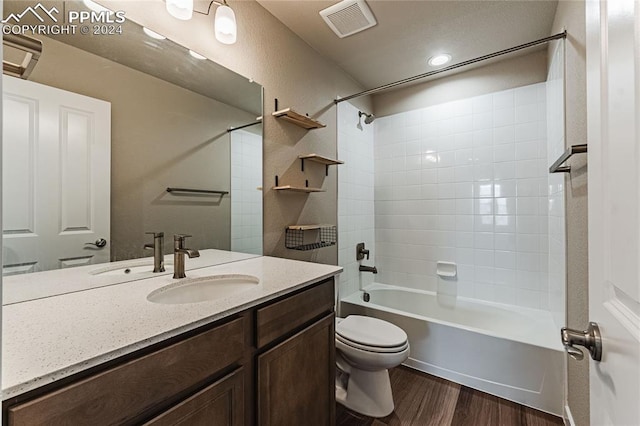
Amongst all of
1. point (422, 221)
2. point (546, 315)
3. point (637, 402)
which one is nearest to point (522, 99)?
point (422, 221)

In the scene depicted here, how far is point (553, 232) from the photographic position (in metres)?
2.02

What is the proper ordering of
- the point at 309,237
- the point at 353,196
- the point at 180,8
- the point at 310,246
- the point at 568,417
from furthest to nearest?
1. the point at 353,196
2. the point at 309,237
3. the point at 310,246
4. the point at 568,417
5. the point at 180,8

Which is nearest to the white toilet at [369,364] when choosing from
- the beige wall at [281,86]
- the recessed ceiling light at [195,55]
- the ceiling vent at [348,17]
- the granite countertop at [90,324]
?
the beige wall at [281,86]

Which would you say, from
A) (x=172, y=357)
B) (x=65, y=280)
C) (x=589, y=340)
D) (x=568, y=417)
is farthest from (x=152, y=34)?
(x=568, y=417)

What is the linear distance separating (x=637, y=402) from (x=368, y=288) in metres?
2.50

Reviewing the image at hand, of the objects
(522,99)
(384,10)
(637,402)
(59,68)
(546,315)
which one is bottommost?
(546,315)

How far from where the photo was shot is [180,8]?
1.24m

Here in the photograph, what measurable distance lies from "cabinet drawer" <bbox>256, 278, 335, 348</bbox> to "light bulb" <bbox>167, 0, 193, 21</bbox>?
4.23 ft

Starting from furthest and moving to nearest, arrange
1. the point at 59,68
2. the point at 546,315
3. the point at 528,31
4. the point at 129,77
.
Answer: the point at 546,315, the point at 528,31, the point at 129,77, the point at 59,68

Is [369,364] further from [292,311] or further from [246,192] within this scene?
[246,192]

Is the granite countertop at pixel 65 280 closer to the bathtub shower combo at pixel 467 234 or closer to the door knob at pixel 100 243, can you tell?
the door knob at pixel 100 243

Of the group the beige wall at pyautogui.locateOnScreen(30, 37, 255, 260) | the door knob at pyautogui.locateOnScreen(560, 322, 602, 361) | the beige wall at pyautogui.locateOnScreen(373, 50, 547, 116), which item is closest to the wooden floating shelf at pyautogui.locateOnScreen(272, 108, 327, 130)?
the beige wall at pyautogui.locateOnScreen(30, 37, 255, 260)

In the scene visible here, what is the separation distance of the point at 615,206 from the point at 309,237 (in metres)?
1.76

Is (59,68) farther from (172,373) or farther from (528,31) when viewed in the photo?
(528,31)
